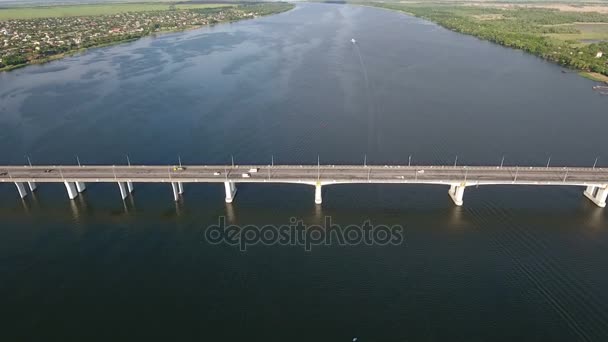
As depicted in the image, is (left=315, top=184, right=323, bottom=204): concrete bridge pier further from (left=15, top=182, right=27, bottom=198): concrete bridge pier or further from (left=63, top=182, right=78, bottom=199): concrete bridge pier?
(left=15, top=182, right=27, bottom=198): concrete bridge pier

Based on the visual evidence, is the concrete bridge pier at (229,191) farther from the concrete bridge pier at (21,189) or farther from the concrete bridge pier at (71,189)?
the concrete bridge pier at (21,189)

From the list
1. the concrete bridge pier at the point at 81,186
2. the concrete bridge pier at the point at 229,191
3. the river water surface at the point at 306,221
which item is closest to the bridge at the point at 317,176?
the concrete bridge pier at the point at 229,191

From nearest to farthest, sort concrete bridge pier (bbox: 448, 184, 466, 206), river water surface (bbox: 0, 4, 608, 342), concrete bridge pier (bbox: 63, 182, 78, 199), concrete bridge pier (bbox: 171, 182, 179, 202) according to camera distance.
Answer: river water surface (bbox: 0, 4, 608, 342), concrete bridge pier (bbox: 448, 184, 466, 206), concrete bridge pier (bbox: 63, 182, 78, 199), concrete bridge pier (bbox: 171, 182, 179, 202)

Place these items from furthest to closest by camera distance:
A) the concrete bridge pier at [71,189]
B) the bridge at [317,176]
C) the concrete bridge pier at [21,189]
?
the concrete bridge pier at [21,189] < the concrete bridge pier at [71,189] < the bridge at [317,176]

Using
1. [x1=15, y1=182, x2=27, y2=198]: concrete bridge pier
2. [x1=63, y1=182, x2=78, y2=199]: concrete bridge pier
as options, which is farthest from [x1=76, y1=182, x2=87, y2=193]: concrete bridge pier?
[x1=15, y1=182, x2=27, y2=198]: concrete bridge pier

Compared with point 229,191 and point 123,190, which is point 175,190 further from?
point 229,191

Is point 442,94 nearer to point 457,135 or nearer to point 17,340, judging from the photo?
point 457,135

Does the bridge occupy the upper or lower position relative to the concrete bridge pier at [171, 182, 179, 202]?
upper
